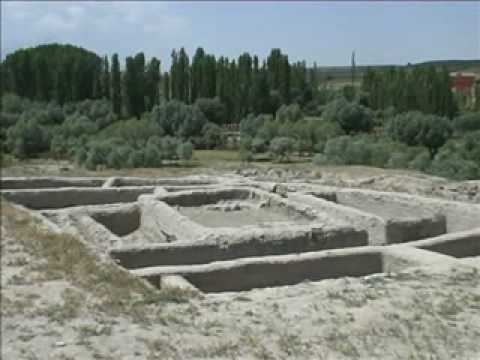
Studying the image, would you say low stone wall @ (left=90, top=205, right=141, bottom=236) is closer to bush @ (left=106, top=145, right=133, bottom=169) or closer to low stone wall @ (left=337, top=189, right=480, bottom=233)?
low stone wall @ (left=337, top=189, right=480, bottom=233)

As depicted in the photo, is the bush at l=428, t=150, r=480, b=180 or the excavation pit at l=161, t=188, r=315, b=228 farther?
the bush at l=428, t=150, r=480, b=180

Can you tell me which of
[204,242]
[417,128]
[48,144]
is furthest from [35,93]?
[204,242]

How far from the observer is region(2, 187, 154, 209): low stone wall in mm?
13984

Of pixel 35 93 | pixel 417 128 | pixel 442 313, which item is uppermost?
pixel 35 93

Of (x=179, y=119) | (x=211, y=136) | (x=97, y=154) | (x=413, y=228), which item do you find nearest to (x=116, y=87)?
(x=179, y=119)

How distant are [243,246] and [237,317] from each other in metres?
3.28

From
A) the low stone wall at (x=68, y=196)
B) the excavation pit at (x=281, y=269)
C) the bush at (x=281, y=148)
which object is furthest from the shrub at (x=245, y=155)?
the excavation pit at (x=281, y=269)

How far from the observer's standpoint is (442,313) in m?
5.75

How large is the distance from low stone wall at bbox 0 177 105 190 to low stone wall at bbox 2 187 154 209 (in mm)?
1684

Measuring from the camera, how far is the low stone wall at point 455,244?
8934mm

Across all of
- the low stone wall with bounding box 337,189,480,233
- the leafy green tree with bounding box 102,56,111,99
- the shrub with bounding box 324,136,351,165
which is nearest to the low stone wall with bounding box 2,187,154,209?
the low stone wall with bounding box 337,189,480,233

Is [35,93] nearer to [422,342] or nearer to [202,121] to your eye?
[202,121]

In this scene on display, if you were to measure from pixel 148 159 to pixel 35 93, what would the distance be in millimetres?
19991

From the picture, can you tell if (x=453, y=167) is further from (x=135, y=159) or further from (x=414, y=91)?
(x=135, y=159)
